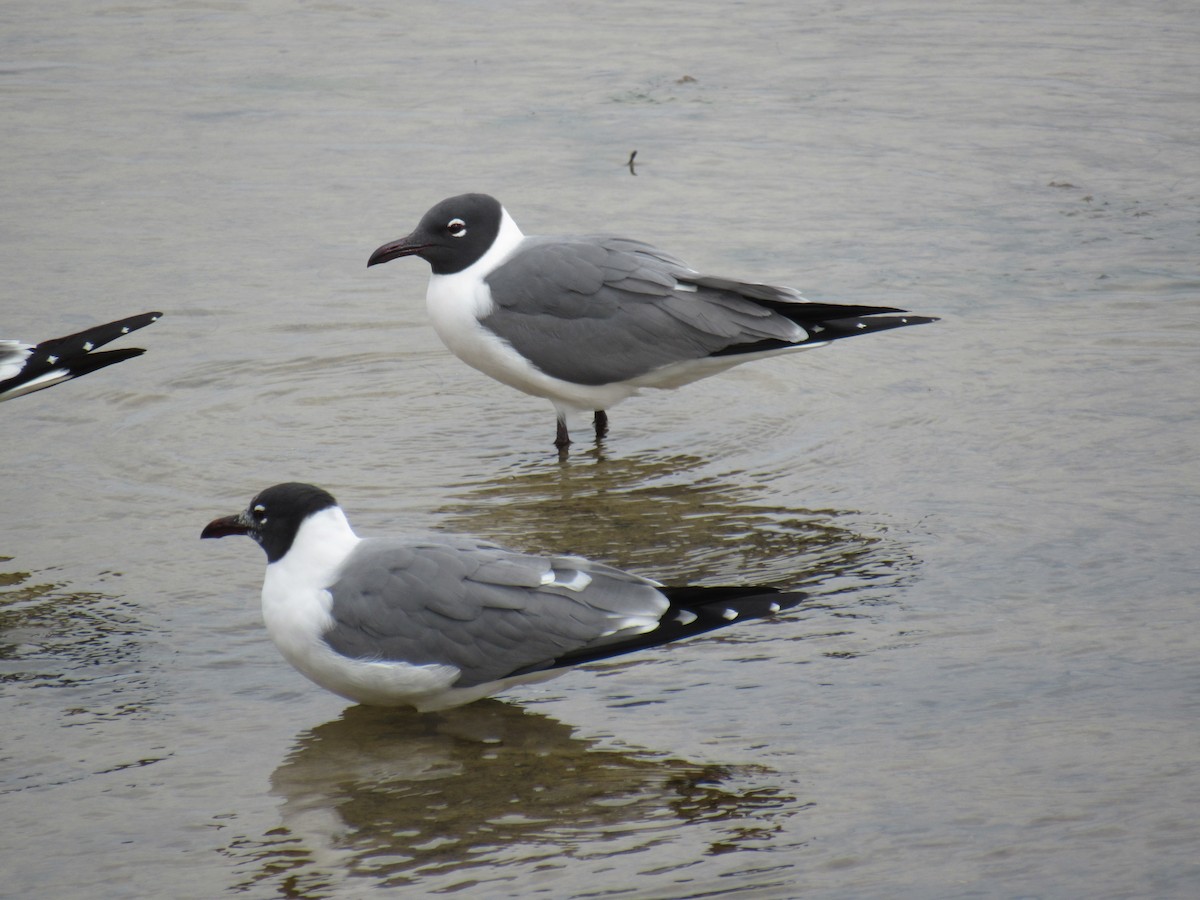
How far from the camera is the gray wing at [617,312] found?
6777 millimetres

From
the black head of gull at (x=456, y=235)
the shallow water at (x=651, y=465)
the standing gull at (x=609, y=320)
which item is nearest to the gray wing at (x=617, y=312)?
the standing gull at (x=609, y=320)

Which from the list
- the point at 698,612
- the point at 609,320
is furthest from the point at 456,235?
the point at 698,612

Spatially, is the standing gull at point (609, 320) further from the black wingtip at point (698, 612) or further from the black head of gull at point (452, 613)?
the black wingtip at point (698, 612)

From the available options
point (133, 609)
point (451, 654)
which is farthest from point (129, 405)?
point (451, 654)

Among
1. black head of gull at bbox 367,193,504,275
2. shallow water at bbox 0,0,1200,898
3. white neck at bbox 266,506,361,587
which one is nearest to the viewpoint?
shallow water at bbox 0,0,1200,898

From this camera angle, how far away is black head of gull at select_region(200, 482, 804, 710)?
452cm

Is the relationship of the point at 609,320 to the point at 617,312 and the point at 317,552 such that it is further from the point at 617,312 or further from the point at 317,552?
the point at 317,552

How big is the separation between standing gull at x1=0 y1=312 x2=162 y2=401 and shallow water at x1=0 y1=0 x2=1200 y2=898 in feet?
1.32

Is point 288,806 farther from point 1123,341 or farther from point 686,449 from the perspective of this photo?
point 1123,341

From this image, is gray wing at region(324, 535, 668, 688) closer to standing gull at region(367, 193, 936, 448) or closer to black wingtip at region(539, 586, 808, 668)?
black wingtip at region(539, 586, 808, 668)

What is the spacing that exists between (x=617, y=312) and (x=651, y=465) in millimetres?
684

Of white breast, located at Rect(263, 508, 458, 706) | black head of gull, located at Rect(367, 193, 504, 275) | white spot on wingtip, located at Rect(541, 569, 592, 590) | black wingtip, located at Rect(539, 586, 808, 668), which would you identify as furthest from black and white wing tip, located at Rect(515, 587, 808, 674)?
black head of gull, located at Rect(367, 193, 504, 275)

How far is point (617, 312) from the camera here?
22.5 feet

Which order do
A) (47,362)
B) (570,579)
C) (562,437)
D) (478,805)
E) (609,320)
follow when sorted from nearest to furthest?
(478,805) < (570,579) < (47,362) < (609,320) < (562,437)
